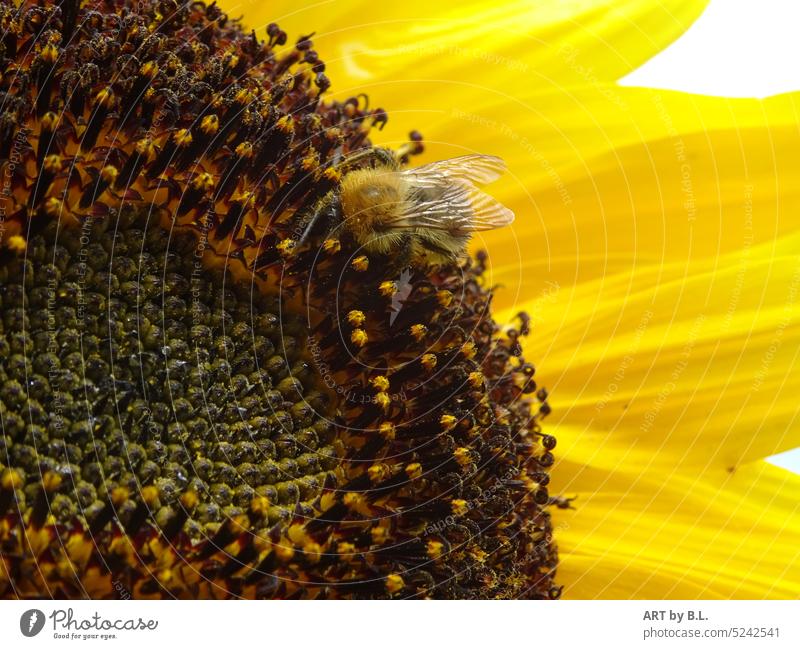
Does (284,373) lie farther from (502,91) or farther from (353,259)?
(502,91)

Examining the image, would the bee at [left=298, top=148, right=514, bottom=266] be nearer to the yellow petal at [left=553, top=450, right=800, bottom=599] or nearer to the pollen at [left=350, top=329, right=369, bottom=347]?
the pollen at [left=350, top=329, right=369, bottom=347]

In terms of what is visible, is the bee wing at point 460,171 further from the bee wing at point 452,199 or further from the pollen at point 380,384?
the pollen at point 380,384

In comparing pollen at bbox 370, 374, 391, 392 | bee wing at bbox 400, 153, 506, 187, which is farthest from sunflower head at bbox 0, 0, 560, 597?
bee wing at bbox 400, 153, 506, 187

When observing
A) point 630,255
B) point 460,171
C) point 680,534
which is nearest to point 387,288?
point 460,171

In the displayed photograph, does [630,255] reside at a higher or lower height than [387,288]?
higher

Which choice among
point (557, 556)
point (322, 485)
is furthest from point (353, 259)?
point (557, 556)

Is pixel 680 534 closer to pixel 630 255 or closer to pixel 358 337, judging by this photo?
pixel 630 255
